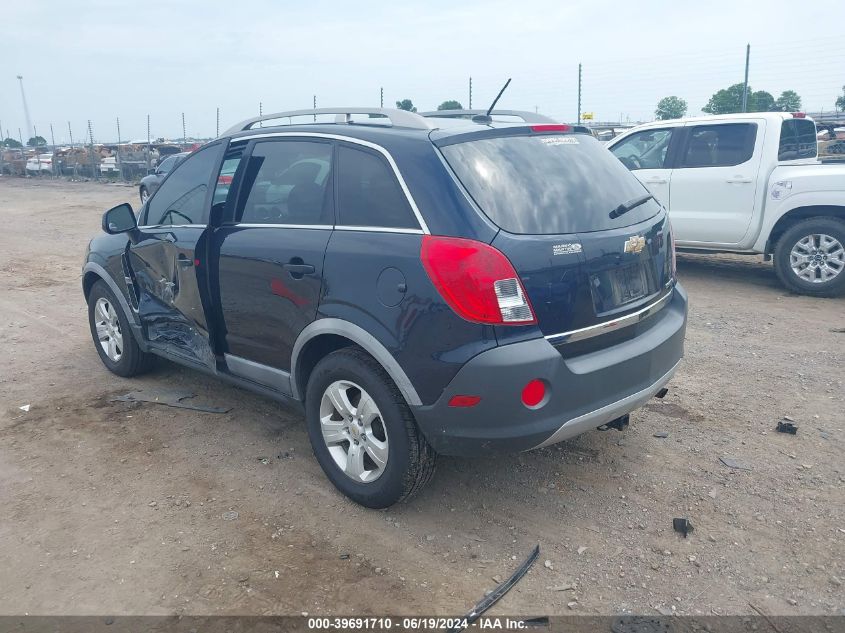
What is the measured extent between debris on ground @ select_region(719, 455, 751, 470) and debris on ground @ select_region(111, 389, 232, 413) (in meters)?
3.11

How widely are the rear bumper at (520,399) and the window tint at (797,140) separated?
18.7 ft

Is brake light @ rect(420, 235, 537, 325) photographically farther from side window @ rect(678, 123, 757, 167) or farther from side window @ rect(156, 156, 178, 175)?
side window @ rect(156, 156, 178, 175)

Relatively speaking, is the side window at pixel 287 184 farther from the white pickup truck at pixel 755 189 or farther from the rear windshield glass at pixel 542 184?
the white pickup truck at pixel 755 189

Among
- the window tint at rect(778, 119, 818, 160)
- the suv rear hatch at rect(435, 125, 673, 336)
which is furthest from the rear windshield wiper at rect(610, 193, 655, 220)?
the window tint at rect(778, 119, 818, 160)

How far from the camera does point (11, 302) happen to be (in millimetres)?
8039

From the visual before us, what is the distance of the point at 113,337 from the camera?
216 inches

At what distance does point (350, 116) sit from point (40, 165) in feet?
120

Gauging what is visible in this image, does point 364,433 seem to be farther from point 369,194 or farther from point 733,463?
point 733,463

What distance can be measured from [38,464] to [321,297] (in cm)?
208

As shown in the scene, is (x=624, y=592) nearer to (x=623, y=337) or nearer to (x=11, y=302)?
(x=623, y=337)

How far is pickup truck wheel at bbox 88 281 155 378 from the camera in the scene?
5273mm

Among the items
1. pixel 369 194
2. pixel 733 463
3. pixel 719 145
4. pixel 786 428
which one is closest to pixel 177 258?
pixel 369 194

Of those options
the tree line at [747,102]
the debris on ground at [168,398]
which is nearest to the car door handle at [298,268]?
the debris on ground at [168,398]

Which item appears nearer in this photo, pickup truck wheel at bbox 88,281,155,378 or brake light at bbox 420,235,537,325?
brake light at bbox 420,235,537,325
